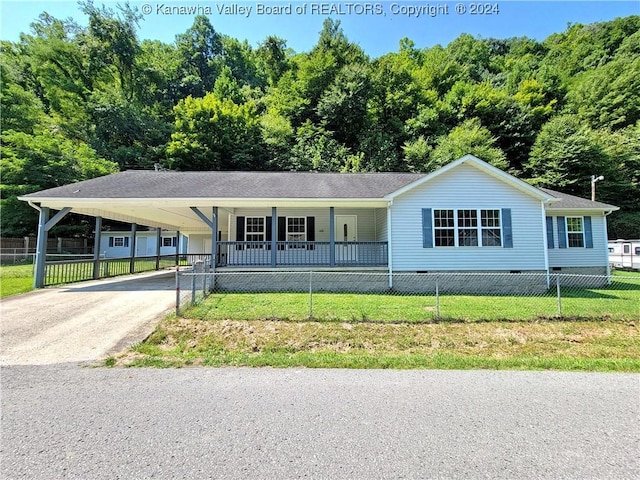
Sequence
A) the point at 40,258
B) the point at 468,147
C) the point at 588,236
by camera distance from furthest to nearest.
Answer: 1. the point at 468,147
2. the point at 588,236
3. the point at 40,258

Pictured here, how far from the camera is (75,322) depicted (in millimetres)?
7074

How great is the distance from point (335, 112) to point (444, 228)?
83.8 feet

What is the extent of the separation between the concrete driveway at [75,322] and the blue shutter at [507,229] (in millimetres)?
11628

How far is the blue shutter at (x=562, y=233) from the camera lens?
13938 mm

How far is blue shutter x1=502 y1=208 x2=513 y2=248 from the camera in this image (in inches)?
464

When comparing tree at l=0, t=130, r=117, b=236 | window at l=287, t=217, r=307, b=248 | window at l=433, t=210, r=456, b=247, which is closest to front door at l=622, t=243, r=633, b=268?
window at l=433, t=210, r=456, b=247

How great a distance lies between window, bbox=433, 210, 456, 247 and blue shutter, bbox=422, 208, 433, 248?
0.22 meters

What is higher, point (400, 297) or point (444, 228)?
point (444, 228)

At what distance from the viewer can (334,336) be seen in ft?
20.7

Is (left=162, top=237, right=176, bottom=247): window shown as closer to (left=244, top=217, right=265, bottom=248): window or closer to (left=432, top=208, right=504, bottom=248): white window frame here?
(left=244, top=217, right=265, bottom=248): window

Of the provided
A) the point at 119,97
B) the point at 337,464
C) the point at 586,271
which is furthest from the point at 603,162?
the point at 119,97

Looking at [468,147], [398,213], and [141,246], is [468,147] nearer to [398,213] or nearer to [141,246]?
[398,213]

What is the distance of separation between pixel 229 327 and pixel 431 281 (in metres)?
7.76

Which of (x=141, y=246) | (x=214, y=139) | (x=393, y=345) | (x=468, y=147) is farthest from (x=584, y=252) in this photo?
(x=141, y=246)
